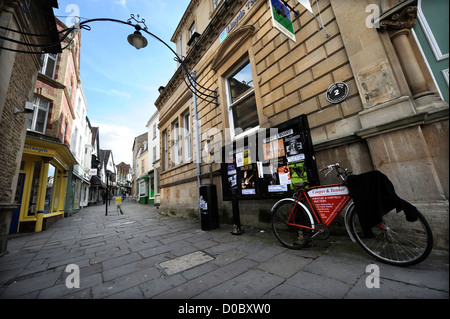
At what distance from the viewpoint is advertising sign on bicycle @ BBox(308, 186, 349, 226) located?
263cm

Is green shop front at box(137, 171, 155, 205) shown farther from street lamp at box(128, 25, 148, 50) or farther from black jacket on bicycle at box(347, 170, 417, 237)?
black jacket on bicycle at box(347, 170, 417, 237)

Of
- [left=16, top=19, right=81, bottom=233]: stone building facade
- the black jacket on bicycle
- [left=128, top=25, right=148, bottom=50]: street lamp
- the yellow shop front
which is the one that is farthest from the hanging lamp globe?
the yellow shop front

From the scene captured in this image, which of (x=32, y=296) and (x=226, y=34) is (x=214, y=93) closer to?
(x=226, y=34)

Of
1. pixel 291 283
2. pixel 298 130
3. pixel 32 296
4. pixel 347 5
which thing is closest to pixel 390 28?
pixel 347 5

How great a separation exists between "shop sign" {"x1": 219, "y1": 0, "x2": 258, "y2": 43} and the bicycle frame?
18.9ft

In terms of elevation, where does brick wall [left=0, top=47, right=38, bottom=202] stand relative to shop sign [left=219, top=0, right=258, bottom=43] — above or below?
below

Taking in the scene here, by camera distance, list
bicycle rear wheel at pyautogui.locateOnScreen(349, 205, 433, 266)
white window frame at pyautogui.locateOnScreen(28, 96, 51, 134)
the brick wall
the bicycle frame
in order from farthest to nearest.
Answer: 1. white window frame at pyautogui.locateOnScreen(28, 96, 51, 134)
2. the brick wall
3. the bicycle frame
4. bicycle rear wheel at pyautogui.locateOnScreen(349, 205, 433, 266)

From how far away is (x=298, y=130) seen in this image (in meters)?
3.28

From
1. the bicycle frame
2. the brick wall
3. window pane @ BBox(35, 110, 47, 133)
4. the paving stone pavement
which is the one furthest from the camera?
window pane @ BBox(35, 110, 47, 133)

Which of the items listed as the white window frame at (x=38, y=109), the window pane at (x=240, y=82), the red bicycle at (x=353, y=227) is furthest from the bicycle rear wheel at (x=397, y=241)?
the white window frame at (x=38, y=109)

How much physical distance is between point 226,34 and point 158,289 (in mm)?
7462

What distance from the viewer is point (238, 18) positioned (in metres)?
5.97

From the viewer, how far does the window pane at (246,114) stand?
5.52 m
